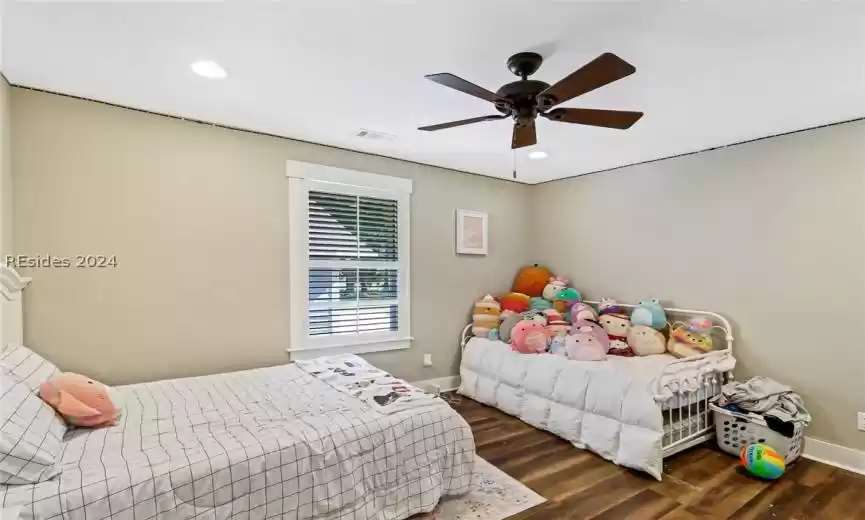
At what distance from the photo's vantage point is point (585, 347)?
333 cm

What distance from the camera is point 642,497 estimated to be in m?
2.43

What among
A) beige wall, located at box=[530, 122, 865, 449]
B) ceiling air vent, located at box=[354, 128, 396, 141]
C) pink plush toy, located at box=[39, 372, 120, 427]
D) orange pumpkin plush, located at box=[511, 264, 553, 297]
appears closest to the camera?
pink plush toy, located at box=[39, 372, 120, 427]

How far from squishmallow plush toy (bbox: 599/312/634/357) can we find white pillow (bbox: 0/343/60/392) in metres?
3.75

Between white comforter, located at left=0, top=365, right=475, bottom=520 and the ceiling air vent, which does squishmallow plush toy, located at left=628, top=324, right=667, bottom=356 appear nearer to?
white comforter, located at left=0, top=365, right=475, bottom=520

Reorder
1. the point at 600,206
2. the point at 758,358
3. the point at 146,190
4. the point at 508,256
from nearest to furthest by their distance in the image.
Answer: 1. the point at 146,190
2. the point at 758,358
3. the point at 600,206
4. the point at 508,256

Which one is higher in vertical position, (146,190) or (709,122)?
(709,122)

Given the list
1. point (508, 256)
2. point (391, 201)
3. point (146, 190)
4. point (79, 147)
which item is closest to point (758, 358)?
point (508, 256)

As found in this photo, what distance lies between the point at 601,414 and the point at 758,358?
54.6 inches

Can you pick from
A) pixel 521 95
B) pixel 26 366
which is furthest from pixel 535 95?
pixel 26 366

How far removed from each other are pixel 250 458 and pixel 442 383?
272cm

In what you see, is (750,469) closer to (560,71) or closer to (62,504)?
(560,71)

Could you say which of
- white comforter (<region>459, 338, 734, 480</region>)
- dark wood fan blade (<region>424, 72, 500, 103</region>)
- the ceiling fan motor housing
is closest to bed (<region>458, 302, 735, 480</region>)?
white comforter (<region>459, 338, 734, 480</region>)

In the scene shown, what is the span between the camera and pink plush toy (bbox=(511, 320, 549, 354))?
367 centimetres

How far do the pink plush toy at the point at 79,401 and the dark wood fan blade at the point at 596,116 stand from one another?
103 inches
